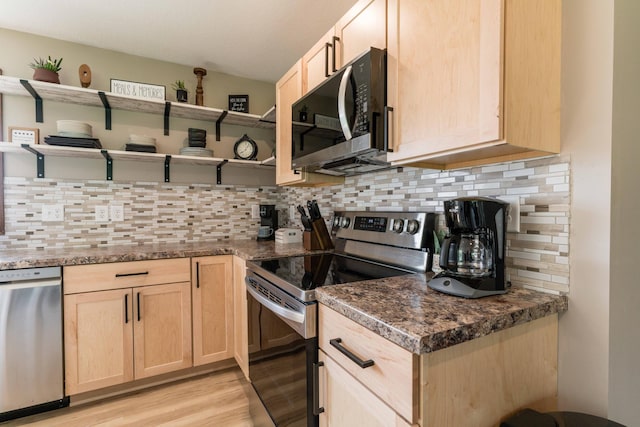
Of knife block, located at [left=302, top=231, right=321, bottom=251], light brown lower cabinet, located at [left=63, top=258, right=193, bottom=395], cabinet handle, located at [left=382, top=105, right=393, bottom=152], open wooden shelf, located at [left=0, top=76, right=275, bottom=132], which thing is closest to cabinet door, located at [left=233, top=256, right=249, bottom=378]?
light brown lower cabinet, located at [left=63, top=258, right=193, bottom=395]

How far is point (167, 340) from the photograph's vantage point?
200cm

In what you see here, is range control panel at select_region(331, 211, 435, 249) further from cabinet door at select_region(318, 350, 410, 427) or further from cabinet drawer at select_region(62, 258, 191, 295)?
cabinet drawer at select_region(62, 258, 191, 295)

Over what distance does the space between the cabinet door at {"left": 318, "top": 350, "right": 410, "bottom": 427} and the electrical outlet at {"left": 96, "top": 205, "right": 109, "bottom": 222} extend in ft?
6.77

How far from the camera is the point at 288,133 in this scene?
2025 millimetres

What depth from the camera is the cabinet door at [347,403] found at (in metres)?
0.76

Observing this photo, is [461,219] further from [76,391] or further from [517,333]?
[76,391]

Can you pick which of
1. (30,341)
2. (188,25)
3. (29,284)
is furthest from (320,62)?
(30,341)

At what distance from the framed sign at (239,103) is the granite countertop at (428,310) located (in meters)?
2.09

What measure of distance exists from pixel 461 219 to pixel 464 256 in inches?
5.4

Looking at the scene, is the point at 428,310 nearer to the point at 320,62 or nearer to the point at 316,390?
the point at 316,390

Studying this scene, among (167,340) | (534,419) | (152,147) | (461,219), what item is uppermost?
(152,147)

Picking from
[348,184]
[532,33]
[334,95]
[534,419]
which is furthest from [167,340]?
[532,33]

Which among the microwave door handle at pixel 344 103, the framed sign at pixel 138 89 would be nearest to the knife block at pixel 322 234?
the microwave door handle at pixel 344 103

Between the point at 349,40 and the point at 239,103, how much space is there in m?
1.52
